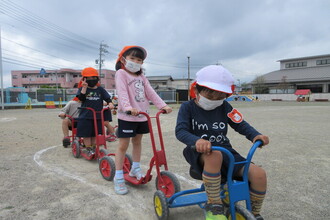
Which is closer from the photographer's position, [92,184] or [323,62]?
[92,184]

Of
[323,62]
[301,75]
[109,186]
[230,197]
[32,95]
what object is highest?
[323,62]

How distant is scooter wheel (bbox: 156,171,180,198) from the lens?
250cm

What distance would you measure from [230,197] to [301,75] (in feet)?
171

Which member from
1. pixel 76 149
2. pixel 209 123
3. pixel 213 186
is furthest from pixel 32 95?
pixel 213 186

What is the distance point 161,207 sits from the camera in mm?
2150

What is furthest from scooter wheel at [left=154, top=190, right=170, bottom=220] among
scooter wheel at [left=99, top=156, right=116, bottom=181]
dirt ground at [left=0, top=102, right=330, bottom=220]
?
scooter wheel at [left=99, top=156, right=116, bottom=181]

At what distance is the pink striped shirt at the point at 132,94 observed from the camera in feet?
8.85

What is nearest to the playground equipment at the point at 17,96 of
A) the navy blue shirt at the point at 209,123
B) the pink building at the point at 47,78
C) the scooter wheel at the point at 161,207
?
the scooter wheel at the point at 161,207

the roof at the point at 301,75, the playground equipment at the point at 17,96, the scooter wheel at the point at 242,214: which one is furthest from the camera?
the roof at the point at 301,75

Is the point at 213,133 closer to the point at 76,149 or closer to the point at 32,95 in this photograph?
the point at 76,149

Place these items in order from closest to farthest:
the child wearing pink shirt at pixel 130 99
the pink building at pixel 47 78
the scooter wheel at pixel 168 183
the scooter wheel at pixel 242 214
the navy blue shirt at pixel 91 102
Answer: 1. the scooter wheel at pixel 242 214
2. the scooter wheel at pixel 168 183
3. the child wearing pink shirt at pixel 130 99
4. the navy blue shirt at pixel 91 102
5. the pink building at pixel 47 78

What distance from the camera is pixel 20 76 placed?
54.5 metres

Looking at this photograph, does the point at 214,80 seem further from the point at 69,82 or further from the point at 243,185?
the point at 69,82

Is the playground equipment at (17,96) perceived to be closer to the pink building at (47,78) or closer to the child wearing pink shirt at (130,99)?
the child wearing pink shirt at (130,99)
